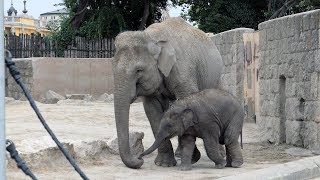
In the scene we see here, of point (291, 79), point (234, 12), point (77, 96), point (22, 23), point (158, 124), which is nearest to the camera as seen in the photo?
point (158, 124)

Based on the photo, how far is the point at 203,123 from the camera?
824cm

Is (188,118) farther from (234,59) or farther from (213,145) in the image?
(234,59)

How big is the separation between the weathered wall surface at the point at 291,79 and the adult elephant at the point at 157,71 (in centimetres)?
172

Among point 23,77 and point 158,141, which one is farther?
point 23,77

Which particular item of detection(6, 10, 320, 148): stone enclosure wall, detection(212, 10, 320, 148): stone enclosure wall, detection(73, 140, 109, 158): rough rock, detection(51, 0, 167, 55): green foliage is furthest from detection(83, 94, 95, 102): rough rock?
detection(73, 140, 109, 158): rough rock

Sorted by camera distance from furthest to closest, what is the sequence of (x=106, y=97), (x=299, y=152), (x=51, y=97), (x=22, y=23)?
(x=22, y=23)
(x=106, y=97)
(x=51, y=97)
(x=299, y=152)

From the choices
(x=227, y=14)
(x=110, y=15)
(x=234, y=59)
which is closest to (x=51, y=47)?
(x=110, y=15)

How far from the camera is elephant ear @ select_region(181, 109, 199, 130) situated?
8188 mm

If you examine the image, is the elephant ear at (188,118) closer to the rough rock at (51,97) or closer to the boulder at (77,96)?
the rough rock at (51,97)

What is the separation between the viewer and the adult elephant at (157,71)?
8344mm

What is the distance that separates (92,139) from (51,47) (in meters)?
13.8

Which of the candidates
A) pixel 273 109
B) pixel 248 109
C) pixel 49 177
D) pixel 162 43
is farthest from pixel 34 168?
pixel 248 109

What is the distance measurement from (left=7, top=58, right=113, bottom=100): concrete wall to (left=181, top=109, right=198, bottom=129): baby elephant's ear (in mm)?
12737

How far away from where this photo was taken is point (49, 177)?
777 cm
